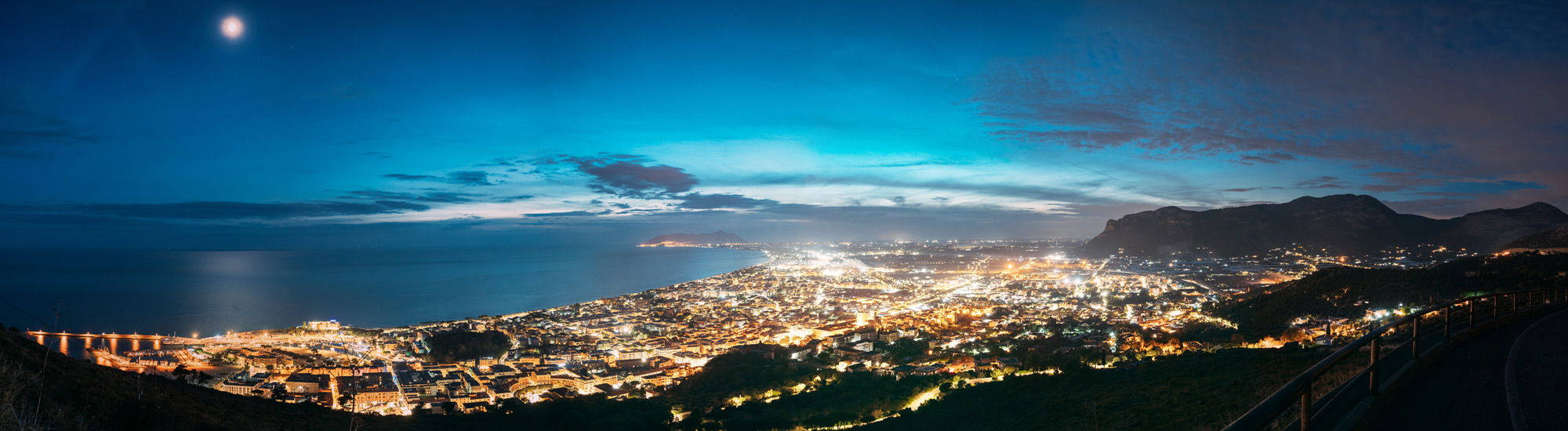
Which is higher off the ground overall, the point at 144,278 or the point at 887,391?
the point at 887,391

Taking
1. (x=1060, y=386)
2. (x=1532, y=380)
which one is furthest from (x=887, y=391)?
(x=1532, y=380)

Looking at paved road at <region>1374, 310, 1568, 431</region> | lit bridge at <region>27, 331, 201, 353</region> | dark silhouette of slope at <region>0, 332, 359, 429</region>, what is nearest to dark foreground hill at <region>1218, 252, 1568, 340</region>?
paved road at <region>1374, 310, 1568, 431</region>

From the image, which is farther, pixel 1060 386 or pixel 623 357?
pixel 623 357

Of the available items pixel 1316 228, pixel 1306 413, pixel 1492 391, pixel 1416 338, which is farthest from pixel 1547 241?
pixel 1306 413

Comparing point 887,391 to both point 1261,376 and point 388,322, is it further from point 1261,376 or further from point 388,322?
point 388,322

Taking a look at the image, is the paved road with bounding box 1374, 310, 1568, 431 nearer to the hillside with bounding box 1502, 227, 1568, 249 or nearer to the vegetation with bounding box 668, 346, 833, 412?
the vegetation with bounding box 668, 346, 833, 412

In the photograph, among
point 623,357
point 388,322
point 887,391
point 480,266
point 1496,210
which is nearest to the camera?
point 887,391

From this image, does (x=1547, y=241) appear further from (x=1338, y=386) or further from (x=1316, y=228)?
(x=1338, y=386)
